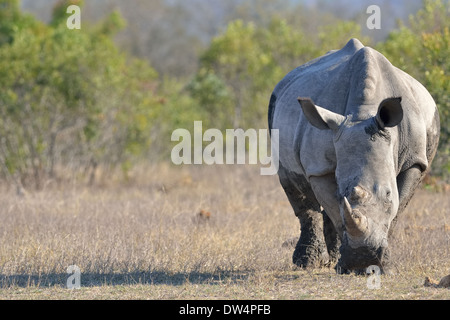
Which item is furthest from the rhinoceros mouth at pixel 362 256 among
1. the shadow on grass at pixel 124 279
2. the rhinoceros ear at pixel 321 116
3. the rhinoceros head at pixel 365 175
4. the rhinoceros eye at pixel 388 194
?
the shadow on grass at pixel 124 279

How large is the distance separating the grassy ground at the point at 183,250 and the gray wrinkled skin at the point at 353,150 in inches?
15.9

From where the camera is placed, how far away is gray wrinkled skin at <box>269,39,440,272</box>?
5.58 meters

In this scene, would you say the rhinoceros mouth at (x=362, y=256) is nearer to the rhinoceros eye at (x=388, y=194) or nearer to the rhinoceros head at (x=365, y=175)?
the rhinoceros head at (x=365, y=175)

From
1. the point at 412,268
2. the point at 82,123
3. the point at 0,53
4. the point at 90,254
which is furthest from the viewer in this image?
the point at 82,123

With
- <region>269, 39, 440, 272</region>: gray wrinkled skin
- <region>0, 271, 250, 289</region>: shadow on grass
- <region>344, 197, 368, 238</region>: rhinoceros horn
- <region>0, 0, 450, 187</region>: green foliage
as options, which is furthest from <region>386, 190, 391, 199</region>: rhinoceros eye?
<region>0, 0, 450, 187</region>: green foliage

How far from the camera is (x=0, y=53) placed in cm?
1324

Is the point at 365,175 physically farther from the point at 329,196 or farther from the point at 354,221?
the point at 329,196

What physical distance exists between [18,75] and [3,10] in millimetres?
2697

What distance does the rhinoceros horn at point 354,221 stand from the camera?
534 cm

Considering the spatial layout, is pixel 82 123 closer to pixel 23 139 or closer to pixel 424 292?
pixel 23 139

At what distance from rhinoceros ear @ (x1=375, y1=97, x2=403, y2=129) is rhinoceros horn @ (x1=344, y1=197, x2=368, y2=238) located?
0.73m

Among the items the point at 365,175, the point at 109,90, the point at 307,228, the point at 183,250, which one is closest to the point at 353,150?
the point at 365,175

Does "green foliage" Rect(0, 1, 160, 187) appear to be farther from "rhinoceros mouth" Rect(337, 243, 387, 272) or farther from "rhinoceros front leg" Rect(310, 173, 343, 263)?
"rhinoceros mouth" Rect(337, 243, 387, 272)

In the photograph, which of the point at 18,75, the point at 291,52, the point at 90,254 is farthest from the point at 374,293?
the point at 291,52
